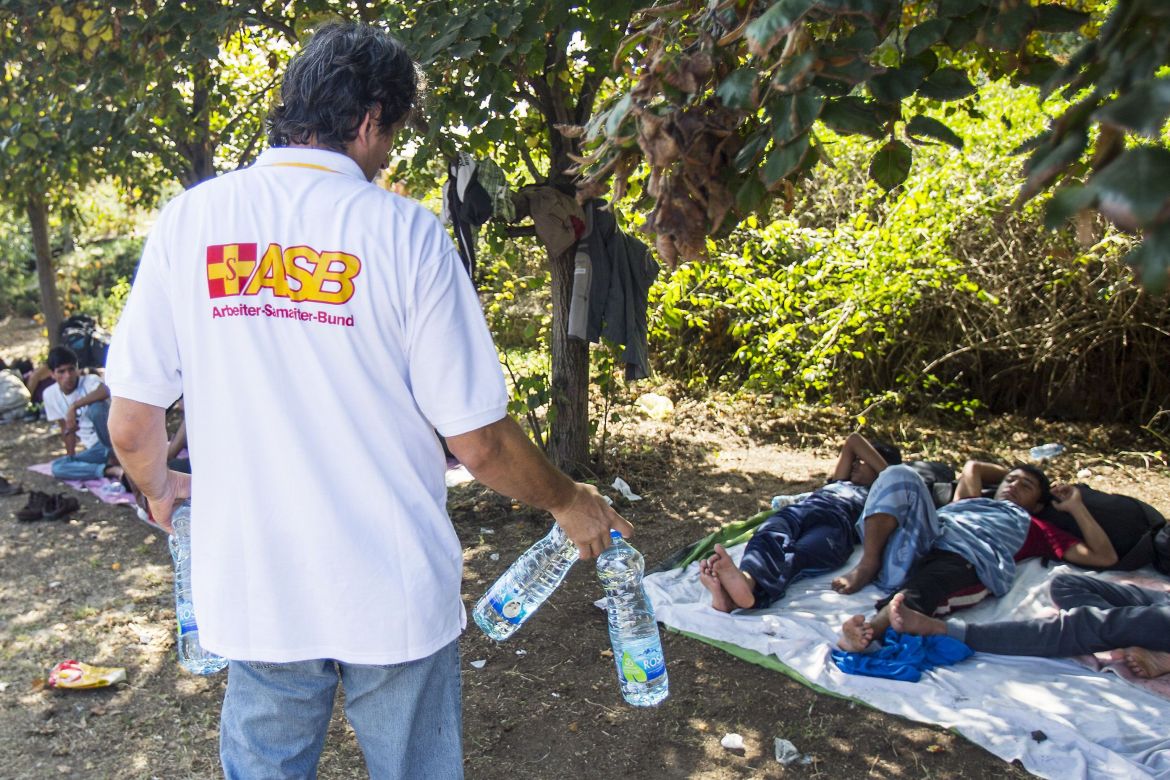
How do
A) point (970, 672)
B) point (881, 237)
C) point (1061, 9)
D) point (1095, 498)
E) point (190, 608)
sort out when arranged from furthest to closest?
point (881, 237)
point (1095, 498)
point (970, 672)
point (190, 608)
point (1061, 9)

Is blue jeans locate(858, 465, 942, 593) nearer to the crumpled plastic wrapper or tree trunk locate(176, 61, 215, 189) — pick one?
the crumpled plastic wrapper

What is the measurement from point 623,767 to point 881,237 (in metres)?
4.64

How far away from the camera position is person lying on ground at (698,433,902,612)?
4180 millimetres

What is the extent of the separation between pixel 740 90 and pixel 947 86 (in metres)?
0.45

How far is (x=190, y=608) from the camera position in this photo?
2705mm

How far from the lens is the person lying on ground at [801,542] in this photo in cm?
418

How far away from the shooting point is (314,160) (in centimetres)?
177

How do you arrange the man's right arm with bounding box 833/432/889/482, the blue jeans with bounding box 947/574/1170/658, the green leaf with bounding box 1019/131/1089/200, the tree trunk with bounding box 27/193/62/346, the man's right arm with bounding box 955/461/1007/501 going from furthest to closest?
the tree trunk with bounding box 27/193/62/346 → the man's right arm with bounding box 833/432/889/482 → the man's right arm with bounding box 955/461/1007/501 → the blue jeans with bounding box 947/574/1170/658 → the green leaf with bounding box 1019/131/1089/200

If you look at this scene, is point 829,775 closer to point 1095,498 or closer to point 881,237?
point 1095,498

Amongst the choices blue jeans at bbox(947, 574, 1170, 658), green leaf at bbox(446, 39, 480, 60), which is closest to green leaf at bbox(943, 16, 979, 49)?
green leaf at bbox(446, 39, 480, 60)

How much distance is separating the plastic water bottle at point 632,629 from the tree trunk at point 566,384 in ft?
9.42

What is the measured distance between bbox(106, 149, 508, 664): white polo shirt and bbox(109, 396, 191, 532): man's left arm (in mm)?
37

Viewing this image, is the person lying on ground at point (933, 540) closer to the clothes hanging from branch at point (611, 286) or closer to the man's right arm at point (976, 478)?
the man's right arm at point (976, 478)

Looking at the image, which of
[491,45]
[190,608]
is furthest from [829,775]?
[491,45]
